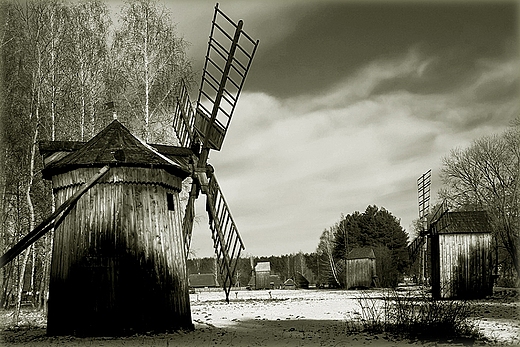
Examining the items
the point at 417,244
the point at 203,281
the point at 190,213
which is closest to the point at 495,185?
the point at 417,244

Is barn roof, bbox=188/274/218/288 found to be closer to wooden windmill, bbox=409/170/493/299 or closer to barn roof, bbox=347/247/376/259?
barn roof, bbox=347/247/376/259

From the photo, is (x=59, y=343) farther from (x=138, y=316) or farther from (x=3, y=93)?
(x=3, y=93)

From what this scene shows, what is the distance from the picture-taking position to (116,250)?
13398 millimetres

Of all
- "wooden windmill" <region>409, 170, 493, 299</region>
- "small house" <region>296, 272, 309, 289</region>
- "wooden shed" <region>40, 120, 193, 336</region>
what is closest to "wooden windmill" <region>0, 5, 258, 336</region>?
"wooden shed" <region>40, 120, 193, 336</region>

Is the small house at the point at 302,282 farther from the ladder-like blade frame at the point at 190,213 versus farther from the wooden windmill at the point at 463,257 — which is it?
the ladder-like blade frame at the point at 190,213

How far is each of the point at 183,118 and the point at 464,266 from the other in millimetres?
14798

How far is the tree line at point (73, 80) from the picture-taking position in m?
20.7

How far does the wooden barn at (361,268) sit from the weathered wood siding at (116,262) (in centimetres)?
3898

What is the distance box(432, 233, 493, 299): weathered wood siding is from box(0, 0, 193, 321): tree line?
13.8 meters

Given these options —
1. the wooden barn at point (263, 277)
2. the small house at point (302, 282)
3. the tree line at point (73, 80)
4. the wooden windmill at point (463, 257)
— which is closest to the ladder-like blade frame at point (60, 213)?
the tree line at point (73, 80)

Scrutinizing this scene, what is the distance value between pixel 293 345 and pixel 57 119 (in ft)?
46.5

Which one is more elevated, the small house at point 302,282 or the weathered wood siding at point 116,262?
the weathered wood siding at point 116,262

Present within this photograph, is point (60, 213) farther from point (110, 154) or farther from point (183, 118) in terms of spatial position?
point (183, 118)

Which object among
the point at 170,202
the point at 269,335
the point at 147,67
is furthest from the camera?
the point at 147,67
